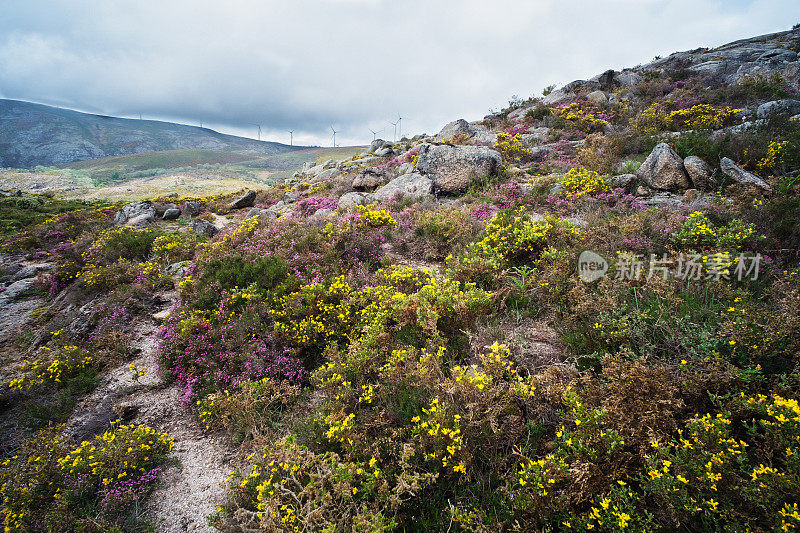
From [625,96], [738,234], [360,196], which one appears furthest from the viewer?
[625,96]

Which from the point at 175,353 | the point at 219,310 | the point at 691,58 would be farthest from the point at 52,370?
the point at 691,58

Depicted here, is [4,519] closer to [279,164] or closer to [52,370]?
[52,370]

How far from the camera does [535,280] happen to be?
5848 mm

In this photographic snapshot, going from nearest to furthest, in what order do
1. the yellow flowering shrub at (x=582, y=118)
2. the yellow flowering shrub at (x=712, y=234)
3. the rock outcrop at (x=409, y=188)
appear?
1. the yellow flowering shrub at (x=712, y=234)
2. the rock outcrop at (x=409, y=188)
3. the yellow flowering shrub at (x=582, y=118)

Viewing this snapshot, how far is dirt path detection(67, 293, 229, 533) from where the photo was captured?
3.91 m

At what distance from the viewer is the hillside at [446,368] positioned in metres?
2.79

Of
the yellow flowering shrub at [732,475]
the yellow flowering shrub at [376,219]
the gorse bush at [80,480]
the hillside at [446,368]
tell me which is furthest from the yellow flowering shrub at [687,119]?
the gorse bush at [80,480]

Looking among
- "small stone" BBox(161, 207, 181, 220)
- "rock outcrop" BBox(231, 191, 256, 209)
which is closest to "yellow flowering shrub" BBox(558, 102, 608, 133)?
"rock outcrop" BBox(231, 191, 256, 209)

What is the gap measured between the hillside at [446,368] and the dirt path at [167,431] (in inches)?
1.4

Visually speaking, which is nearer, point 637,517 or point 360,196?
point 637,517

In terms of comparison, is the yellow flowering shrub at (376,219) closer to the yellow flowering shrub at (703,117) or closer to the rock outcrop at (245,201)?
the yellow flowering shrub at (703,117)

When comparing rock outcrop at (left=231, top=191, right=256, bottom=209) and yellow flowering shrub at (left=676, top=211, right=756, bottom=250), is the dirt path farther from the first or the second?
rock outcrop at (left=231, top=191, right=256, bottom=209)

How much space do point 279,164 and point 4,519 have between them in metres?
175

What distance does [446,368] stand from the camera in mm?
4613
